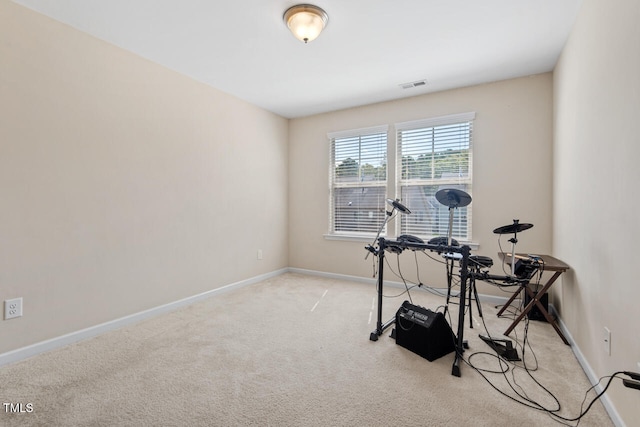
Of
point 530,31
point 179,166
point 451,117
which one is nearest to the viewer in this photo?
point 530,31

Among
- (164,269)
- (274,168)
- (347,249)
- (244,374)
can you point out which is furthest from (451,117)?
(164,269)

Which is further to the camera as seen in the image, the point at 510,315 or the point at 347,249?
the point at 347,249

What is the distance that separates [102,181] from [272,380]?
2.27m

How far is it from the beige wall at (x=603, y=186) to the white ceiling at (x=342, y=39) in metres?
0.46

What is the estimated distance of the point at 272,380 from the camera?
1.90 m

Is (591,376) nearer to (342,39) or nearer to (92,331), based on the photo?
(342,39)

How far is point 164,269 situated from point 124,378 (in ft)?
4.42

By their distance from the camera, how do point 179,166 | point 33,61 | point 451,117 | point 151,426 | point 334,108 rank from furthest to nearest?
point 334,108 → point 451,117 → point 179,166 → point 33,61 → point 151,426

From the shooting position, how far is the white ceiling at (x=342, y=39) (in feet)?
7.09

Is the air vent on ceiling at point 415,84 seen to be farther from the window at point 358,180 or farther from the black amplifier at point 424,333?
the black amplifier at point 424,333

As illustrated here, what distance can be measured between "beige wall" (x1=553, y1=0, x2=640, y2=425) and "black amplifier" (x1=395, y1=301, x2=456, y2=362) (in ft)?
2.90

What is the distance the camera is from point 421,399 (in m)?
1.71

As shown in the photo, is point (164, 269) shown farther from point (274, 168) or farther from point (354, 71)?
point (354, 71)

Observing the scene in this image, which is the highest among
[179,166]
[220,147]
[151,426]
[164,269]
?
[220,147]
